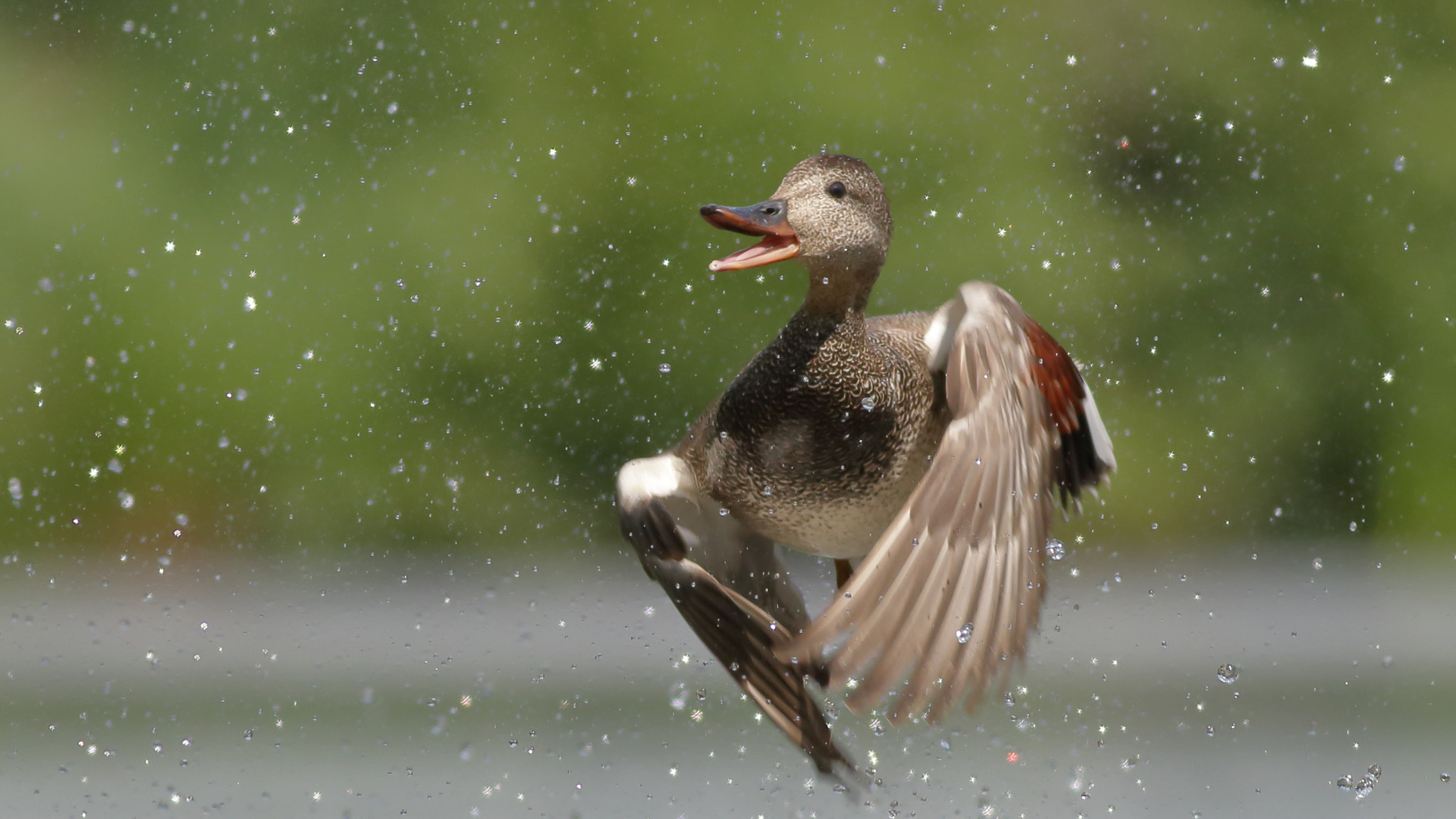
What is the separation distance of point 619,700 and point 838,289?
334 centimetres

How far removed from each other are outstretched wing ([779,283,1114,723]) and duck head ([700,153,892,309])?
0.24m

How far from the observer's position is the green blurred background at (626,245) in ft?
29.7

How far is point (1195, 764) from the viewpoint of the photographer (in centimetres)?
473

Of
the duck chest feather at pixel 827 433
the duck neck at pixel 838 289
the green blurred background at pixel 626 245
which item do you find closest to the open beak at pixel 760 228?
the duck neck at pixel 838 289

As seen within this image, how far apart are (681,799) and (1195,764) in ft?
5.58

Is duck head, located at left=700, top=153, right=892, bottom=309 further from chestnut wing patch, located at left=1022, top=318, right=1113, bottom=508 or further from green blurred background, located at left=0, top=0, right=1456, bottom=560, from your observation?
green blurred background, located at left=0, top=0, right=1456, bottom=560

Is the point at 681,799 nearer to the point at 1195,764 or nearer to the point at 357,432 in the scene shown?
the point at 1195,764

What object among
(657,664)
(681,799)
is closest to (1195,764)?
(681,799)

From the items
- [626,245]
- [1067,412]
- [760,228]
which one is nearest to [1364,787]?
[1067,412]

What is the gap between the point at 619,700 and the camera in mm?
6055

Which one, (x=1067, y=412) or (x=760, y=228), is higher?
(x=760, y=228)

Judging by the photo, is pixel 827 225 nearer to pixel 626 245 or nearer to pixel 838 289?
pixel 838 289

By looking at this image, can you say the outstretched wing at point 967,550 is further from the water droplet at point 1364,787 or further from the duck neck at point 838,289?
the water droplet at point 1364,787

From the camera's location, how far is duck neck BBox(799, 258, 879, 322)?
121 inches
